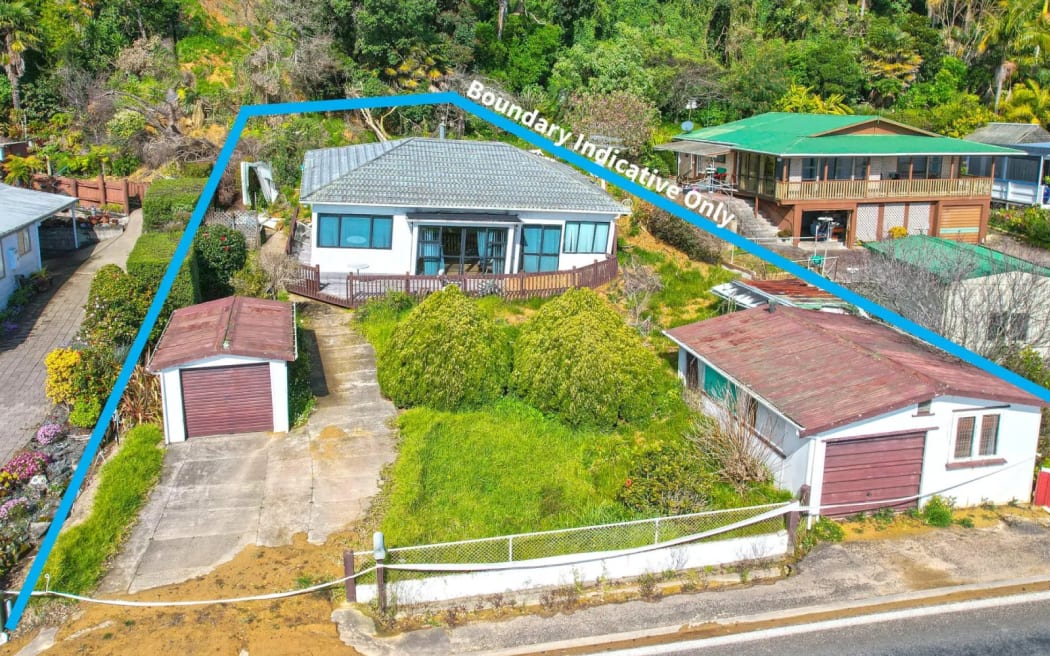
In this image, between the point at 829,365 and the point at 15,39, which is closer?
the point at 829,365

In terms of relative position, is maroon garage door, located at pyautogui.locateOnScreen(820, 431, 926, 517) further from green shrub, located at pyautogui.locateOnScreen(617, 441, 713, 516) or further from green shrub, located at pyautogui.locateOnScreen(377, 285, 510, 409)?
green shrub, located at pyautogui.locateOnScreen(377, 285, 510, 409)

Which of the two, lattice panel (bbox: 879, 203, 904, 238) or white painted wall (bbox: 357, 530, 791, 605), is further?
lattice panel (bbox: 879, 203, 904, 238)

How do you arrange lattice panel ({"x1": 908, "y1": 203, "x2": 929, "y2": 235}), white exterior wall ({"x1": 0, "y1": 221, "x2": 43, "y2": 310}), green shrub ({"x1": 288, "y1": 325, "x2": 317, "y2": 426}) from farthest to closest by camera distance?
lattice panel ({"x1": 908, "y1": 203, "x2": 929, "y2": 235}), white exterior wall ({"x1": 0, "y1": 221, "x2": 43, "y2": 310}), green shrub ({"x1": 288, "y1": 325, "x2": 317, "y2": 426})

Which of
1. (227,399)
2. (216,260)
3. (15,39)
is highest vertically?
(15,39)

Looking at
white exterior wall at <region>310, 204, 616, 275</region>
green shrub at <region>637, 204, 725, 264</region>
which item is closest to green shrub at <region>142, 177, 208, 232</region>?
white exterior wall at <region>310, 204, 616, 275</region>

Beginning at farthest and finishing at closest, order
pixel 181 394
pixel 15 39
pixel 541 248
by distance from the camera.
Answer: pixel 15 39 < pixel 541 248 < pixel 181 394

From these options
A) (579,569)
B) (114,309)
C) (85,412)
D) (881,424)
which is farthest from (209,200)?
→ (114,309)

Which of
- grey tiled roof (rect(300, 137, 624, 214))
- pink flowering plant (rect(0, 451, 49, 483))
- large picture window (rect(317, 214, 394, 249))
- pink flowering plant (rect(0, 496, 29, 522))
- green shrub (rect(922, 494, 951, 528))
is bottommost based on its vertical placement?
green shrub (rect(922, 494, 951, 528))

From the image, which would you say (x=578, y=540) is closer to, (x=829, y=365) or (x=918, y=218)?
(x=829, y=365)
